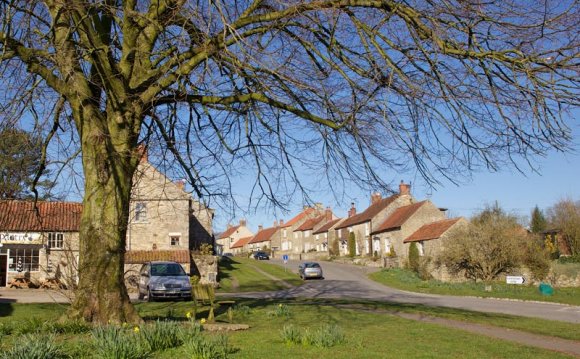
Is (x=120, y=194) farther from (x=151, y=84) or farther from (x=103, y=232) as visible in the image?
(x=151, y=84)

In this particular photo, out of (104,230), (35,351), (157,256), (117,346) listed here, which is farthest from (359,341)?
(157,256)

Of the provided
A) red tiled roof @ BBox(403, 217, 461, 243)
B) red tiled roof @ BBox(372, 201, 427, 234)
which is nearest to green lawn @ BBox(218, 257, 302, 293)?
red tiled roof @ BBox(403, 217, 461, 243)

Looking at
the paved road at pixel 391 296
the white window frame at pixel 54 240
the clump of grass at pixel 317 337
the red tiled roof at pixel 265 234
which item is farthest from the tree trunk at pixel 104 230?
the red tiled roof at pixel 265 234

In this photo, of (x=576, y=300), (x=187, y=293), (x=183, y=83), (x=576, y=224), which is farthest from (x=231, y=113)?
(x=576, y=224)

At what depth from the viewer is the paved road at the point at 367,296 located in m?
21.6

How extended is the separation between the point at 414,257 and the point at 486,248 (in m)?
12.1

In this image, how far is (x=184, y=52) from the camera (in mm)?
11195

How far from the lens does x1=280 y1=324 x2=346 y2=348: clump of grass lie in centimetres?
861

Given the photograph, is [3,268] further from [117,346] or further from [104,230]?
[117,346]

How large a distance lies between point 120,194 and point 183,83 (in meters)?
2.46

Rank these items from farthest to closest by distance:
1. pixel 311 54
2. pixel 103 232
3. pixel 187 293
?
pixel 187 293 → pixel 311 54 → pixel 103 232

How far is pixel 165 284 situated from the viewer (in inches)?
939

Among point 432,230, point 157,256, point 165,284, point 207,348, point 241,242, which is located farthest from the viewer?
point 241,242

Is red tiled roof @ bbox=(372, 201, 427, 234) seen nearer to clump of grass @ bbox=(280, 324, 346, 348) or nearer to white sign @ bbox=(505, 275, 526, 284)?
white sign @ bbox=(505, 275, 526, 284)
